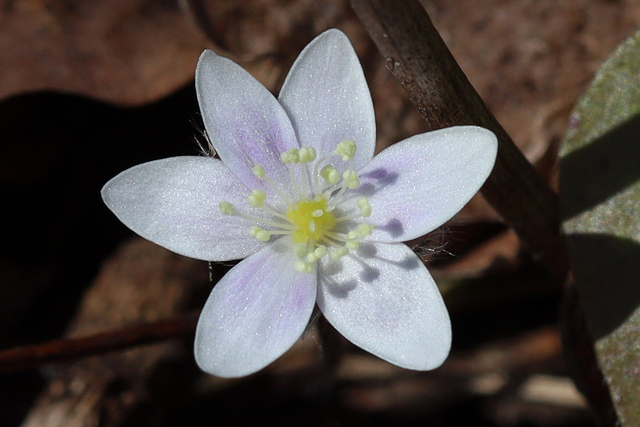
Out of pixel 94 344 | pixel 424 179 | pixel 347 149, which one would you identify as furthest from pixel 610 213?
pixel 94 344

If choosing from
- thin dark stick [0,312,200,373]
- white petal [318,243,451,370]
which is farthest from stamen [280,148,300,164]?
thin dark stick [0,312,200,373]

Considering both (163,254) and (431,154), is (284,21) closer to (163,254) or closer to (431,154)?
(163,254)

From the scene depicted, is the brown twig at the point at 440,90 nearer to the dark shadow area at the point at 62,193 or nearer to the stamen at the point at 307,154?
the stamen at the point at 307,154

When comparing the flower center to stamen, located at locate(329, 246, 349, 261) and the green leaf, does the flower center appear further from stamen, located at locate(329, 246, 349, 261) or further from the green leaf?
the green leaf

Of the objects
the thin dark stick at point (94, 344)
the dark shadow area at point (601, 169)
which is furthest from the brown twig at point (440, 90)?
the thin dark stick at point (94, 344)

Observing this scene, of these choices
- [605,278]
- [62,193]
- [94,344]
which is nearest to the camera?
[605,278]

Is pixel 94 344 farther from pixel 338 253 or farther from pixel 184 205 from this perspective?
pixel 338 253

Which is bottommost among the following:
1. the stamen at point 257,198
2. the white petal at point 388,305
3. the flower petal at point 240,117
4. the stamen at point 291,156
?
the white petal at point 388,305
